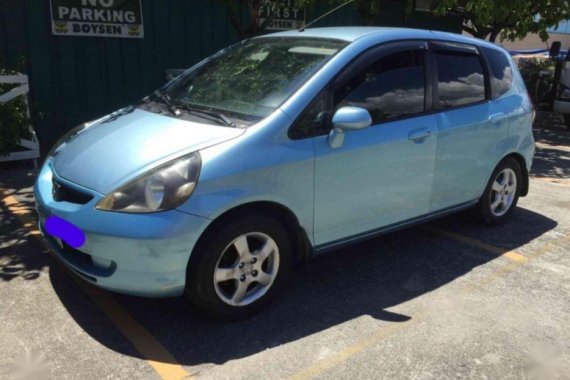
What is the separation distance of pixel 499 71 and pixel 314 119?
229 cm

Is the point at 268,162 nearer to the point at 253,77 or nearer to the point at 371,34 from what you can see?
the point at 253,77

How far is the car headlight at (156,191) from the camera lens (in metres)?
2.88

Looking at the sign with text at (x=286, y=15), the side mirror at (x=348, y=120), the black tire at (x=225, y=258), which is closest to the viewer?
the black tire at (x=225, y=258)

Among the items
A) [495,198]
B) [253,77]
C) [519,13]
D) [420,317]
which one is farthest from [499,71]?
[519,13]

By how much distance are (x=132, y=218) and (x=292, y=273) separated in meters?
1.48

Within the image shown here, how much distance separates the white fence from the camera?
20.6 feet

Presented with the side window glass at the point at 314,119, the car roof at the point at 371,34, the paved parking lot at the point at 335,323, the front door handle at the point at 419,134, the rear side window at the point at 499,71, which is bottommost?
the paved parking lot at the point at 335,323

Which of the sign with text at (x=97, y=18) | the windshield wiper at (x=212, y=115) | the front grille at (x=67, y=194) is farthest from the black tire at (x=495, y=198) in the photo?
the sign with text at (x=97, y=18)

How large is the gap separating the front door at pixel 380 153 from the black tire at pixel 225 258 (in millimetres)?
317

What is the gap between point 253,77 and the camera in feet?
12.5

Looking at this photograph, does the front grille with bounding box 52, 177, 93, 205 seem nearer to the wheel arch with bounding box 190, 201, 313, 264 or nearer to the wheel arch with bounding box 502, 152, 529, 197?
the wheel arch with bounding box 190, 201, 313, 264

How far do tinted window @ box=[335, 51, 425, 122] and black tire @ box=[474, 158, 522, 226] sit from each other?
1.27 metres

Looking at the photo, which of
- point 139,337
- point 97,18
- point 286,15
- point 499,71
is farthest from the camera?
point 286,15

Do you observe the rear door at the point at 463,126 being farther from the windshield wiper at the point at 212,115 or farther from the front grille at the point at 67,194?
the front grille at the point at 67,194
